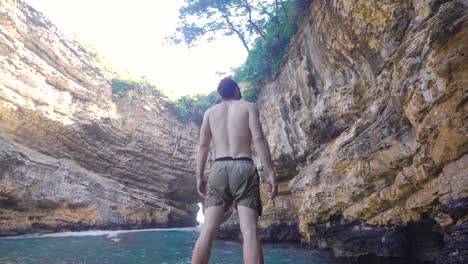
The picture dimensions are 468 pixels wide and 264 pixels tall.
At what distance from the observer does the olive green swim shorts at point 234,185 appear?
7.15 ft

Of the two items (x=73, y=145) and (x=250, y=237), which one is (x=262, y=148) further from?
(x=73, y=145)

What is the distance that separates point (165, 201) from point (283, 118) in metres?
13.5

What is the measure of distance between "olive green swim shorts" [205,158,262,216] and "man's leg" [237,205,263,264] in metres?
0.05

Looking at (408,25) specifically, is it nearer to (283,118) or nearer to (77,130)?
(283,118)

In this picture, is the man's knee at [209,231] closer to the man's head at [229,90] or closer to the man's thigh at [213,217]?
the man's thigh at [213,217]

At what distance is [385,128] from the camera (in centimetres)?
479

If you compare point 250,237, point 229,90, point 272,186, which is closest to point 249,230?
point 250,237

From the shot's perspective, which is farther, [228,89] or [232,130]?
[228,89]

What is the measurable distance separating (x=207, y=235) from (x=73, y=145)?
686 inches

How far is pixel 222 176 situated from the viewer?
2.26 meters

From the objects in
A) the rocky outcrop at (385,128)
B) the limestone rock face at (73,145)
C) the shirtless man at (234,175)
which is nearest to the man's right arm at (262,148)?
the shirtless man at (234,175)

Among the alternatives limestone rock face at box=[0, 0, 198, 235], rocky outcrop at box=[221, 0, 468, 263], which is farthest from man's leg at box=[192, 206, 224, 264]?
limestone rock face at box=[0, 0, 198, 235]

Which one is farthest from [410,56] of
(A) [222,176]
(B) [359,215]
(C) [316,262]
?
(C) [316,262]

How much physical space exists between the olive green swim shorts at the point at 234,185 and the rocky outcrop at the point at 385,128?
2.19 m
